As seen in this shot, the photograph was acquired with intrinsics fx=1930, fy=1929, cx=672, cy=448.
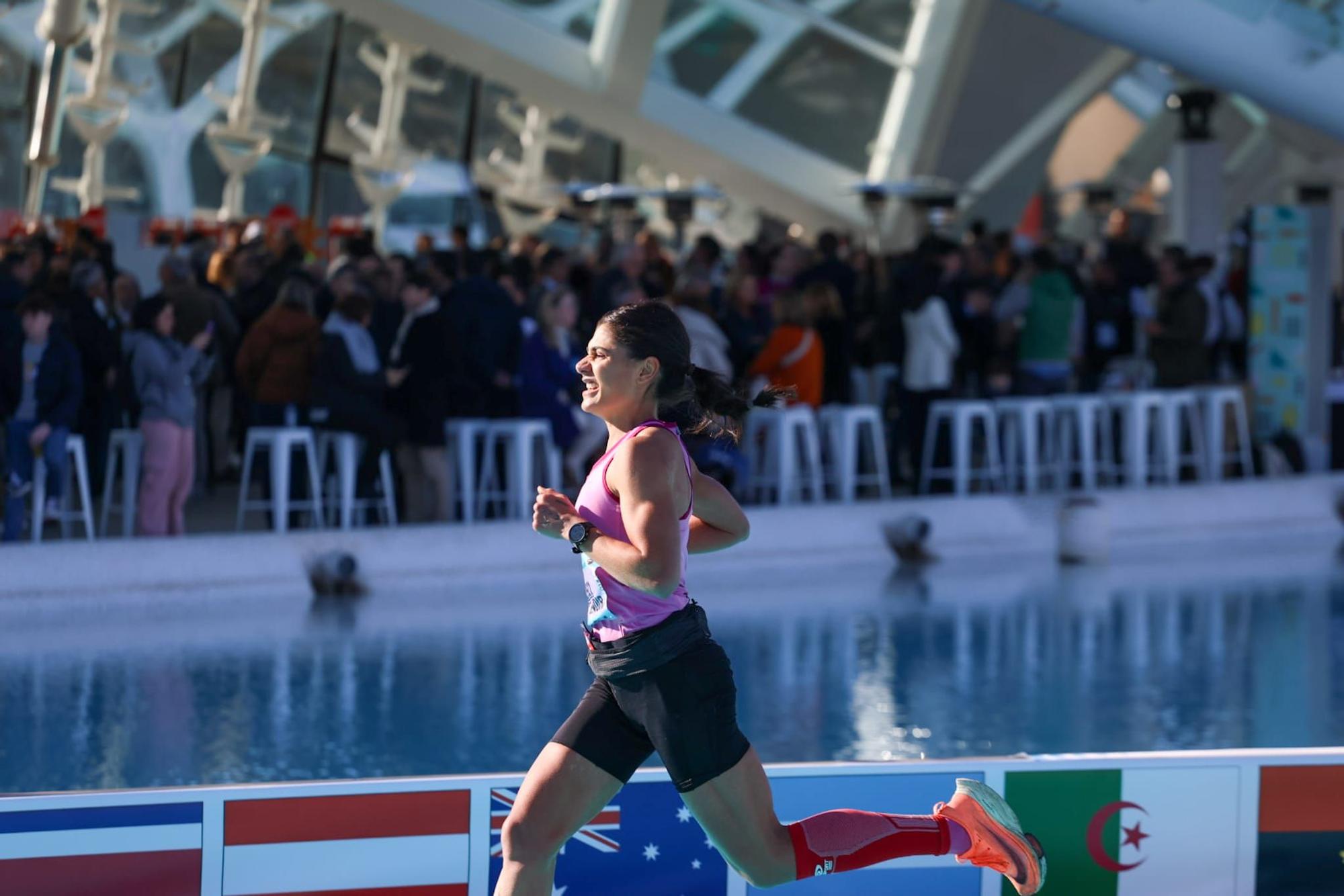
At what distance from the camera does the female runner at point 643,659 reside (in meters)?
3.22

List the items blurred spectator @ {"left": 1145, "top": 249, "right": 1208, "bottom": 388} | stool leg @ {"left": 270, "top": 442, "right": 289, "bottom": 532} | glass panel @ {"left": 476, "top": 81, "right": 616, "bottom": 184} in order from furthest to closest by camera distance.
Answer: glass panel @ {"left": 476, "top": 81, "right": 616, "bottom": 184} → blurred spectator @ {"left": 1145, "top": 249, "right": 1208, "bottom": 388} → stool leg @ {"left": 270, "top": 442, "right": 289, "bottom": 532}

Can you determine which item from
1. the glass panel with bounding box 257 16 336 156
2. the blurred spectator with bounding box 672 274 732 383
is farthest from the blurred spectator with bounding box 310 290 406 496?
the glass panel with bounding box 257 16 336 156

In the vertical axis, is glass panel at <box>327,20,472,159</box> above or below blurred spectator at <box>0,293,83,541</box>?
above

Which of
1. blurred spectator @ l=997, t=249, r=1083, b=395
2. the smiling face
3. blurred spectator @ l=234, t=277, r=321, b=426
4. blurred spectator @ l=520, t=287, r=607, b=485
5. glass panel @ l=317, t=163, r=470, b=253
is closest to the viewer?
the smiling face

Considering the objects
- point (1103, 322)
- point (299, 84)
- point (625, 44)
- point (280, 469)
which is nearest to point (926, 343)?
point (1103, 322)

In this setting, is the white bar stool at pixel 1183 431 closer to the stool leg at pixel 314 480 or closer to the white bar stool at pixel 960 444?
the white bar stool at pixel 960 444

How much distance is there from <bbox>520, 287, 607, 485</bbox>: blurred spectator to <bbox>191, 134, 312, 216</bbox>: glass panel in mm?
12503

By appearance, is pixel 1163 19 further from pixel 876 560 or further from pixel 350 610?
pixel 350 610

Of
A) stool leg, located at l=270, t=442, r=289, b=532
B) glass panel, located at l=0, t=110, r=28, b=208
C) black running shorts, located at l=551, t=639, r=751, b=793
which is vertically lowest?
black running shorts, located at l=551, t=639, r=751, b=793

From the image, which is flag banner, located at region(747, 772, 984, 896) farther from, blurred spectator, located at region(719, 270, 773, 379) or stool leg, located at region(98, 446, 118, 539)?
blurred spectator, located at region(719, 270, 773, 379)

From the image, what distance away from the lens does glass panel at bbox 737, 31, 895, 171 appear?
2461cm

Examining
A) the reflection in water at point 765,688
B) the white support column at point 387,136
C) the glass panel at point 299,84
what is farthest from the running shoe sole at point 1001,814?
the white support column at point 387,136

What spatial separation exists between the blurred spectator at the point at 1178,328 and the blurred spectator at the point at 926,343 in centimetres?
175

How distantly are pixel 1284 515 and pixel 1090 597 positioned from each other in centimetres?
298
